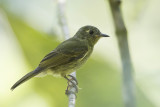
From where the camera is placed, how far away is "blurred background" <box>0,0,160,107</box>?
13.8ft

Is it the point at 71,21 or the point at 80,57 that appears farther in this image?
the point at 71,21

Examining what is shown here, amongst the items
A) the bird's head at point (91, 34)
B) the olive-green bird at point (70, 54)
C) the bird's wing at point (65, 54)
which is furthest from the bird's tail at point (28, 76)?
the bird's head at point (91, 34)

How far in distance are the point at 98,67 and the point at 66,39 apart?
57 cm

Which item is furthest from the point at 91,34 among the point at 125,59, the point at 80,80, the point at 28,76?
the point at 125,59

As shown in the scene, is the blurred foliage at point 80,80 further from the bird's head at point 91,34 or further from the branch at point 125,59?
the branch at point 125,59

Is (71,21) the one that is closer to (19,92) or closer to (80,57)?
(80,57)

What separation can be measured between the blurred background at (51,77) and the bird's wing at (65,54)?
0.12 meters

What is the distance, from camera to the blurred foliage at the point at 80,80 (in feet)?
13.8

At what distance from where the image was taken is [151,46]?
5145 millimetres

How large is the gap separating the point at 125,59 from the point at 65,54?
8.20 ft

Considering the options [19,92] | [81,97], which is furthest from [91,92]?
[19,92]

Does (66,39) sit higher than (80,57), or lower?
higher

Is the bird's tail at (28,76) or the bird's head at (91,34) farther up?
the bird's tail at (28,76)

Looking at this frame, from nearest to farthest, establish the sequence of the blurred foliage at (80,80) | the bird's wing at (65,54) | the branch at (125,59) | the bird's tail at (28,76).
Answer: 1. the branch at (125,59)
2. the bird's tail at (28,76)
3. the blurred foliage at (80,80)
4. the bird's wing at (65,54)
